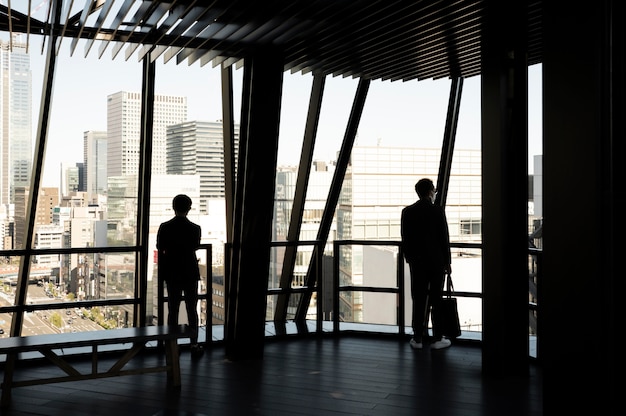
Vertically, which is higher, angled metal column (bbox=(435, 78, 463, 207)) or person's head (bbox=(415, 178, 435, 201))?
angled metal column (bbox=(435, 78, 463, 207))

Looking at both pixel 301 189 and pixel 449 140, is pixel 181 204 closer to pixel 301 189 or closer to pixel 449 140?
pixel 301 189

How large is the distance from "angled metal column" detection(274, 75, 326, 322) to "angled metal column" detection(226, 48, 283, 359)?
1447mm

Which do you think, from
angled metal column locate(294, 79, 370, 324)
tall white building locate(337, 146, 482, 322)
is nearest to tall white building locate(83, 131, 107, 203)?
angled metal column locate(294, 79, 370, 324)

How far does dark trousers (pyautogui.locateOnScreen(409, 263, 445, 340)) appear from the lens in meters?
6.34

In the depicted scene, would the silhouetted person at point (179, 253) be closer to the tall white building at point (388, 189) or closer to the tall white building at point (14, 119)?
the tall white building at point (14, 119)

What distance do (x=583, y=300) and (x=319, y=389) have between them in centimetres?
277

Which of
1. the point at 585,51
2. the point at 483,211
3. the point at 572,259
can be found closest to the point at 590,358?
the point at 572,259

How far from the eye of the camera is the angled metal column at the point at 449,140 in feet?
27.5

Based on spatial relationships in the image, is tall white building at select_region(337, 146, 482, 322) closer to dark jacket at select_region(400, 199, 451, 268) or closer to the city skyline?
the city skyline

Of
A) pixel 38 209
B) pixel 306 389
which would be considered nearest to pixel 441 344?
pixel 306 389

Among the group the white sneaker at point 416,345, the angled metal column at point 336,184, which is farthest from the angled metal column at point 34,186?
the white sneaker at point 416,345

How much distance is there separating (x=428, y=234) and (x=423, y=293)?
2.16ft

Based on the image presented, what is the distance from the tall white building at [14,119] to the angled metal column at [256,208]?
7.06 ft

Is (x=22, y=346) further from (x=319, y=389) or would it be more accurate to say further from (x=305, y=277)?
(x=305, y=277)
